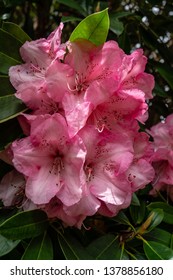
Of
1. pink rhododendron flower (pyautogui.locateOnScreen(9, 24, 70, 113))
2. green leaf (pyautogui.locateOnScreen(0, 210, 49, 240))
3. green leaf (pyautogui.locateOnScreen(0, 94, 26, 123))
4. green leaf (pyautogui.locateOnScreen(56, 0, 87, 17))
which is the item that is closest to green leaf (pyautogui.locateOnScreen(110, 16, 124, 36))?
green leaf (pyautogui.locateOnScreen(56, 0, 87, 17))

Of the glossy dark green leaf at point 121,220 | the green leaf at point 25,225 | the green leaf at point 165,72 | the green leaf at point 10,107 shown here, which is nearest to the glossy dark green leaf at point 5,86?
the green leaf at point 10,107

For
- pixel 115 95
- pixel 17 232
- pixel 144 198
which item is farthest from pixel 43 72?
pixel 144 198

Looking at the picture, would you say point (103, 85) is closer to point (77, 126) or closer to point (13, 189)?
point (77, 126)

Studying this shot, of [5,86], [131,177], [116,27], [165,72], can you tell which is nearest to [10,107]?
[5,86]

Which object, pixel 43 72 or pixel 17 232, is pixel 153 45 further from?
pixel 17 232

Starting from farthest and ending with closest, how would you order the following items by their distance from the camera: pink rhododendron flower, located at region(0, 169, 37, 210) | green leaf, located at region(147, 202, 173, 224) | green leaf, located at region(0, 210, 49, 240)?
green leaf, located at region(147, 202, 173, 224) < pink rhododendron flower, located at region(0, 169, 37, 210) < green leaf, located at region(0, 210, 49, 240)

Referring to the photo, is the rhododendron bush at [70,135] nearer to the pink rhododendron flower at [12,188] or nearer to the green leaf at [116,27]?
the pink rhododendron flower at [12,188]

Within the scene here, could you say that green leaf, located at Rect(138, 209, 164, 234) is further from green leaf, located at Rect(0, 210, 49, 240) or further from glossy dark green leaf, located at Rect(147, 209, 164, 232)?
green leaf, located at Rect(0, 210, 49, 240)
